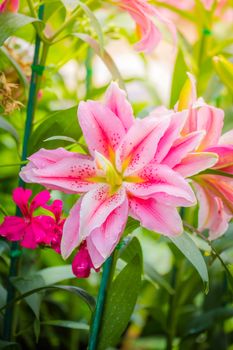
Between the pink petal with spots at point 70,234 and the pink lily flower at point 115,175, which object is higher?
the pink lily flower at point 115,175

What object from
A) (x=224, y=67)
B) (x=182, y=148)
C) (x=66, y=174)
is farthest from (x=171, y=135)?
(x=224, y=67)

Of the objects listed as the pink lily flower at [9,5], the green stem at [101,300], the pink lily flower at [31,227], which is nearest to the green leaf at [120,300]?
the green stem at [101,300]

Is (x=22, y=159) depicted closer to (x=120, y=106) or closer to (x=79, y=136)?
(x=79, y=136)

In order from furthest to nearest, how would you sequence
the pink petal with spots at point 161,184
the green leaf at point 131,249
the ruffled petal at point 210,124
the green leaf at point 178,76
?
the green leaf at point 178,76 → the green leaf at point 131,249 → the ruffled petal at point 210,124 → the pink petal with spots at point 161,184

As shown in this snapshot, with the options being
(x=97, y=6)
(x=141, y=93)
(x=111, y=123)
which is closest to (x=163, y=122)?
(x=111, y=123)

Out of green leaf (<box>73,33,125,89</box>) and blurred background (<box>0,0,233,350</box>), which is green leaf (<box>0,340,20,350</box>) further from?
green leaf (<box>73,33,125,89</box>)

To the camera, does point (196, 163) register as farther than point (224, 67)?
No

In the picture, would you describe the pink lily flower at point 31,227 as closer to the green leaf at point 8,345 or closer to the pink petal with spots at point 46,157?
the pink petal with spots at point 46,157
